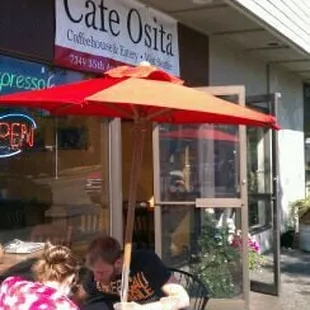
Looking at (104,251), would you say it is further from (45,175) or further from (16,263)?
(45,175)

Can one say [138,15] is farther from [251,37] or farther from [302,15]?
[302,15]

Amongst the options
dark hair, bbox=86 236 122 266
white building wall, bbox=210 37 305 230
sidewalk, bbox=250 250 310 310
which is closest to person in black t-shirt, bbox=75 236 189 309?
dark hair, bbox=86 236 122 266

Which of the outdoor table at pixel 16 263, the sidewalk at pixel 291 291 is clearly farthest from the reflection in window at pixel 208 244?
the outdoor table at pixel 16 263

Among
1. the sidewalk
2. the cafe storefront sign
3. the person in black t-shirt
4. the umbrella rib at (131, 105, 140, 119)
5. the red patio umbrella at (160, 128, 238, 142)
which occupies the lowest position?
the sidewalk

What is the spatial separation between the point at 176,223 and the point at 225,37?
11.0 feet

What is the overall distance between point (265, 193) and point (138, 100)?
549 cm

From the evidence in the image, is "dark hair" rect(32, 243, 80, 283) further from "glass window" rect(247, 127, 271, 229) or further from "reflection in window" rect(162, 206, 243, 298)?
"glass window" rect(247, 127, 271, 229)

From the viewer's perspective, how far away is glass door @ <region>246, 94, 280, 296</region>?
312 inches

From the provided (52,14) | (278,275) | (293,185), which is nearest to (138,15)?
(52,14)

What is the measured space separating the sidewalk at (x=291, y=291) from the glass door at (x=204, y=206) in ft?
2.04

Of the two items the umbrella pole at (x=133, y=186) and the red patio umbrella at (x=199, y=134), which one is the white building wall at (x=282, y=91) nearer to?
the red patio umbrella at (x=199, y=134)

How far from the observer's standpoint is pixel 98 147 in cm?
668

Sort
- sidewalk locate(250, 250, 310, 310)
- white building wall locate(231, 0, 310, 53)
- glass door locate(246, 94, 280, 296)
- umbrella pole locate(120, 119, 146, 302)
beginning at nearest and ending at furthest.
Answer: umbrella pole locate(120, 119, 146, 302)
sidewalk locate(250, 250, 310, 310)
white building wall locate(231, 0, 310, 53)
glass door locate(246, 94, 280, 296)

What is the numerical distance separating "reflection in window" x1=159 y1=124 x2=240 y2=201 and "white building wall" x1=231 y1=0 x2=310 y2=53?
1455 mm
